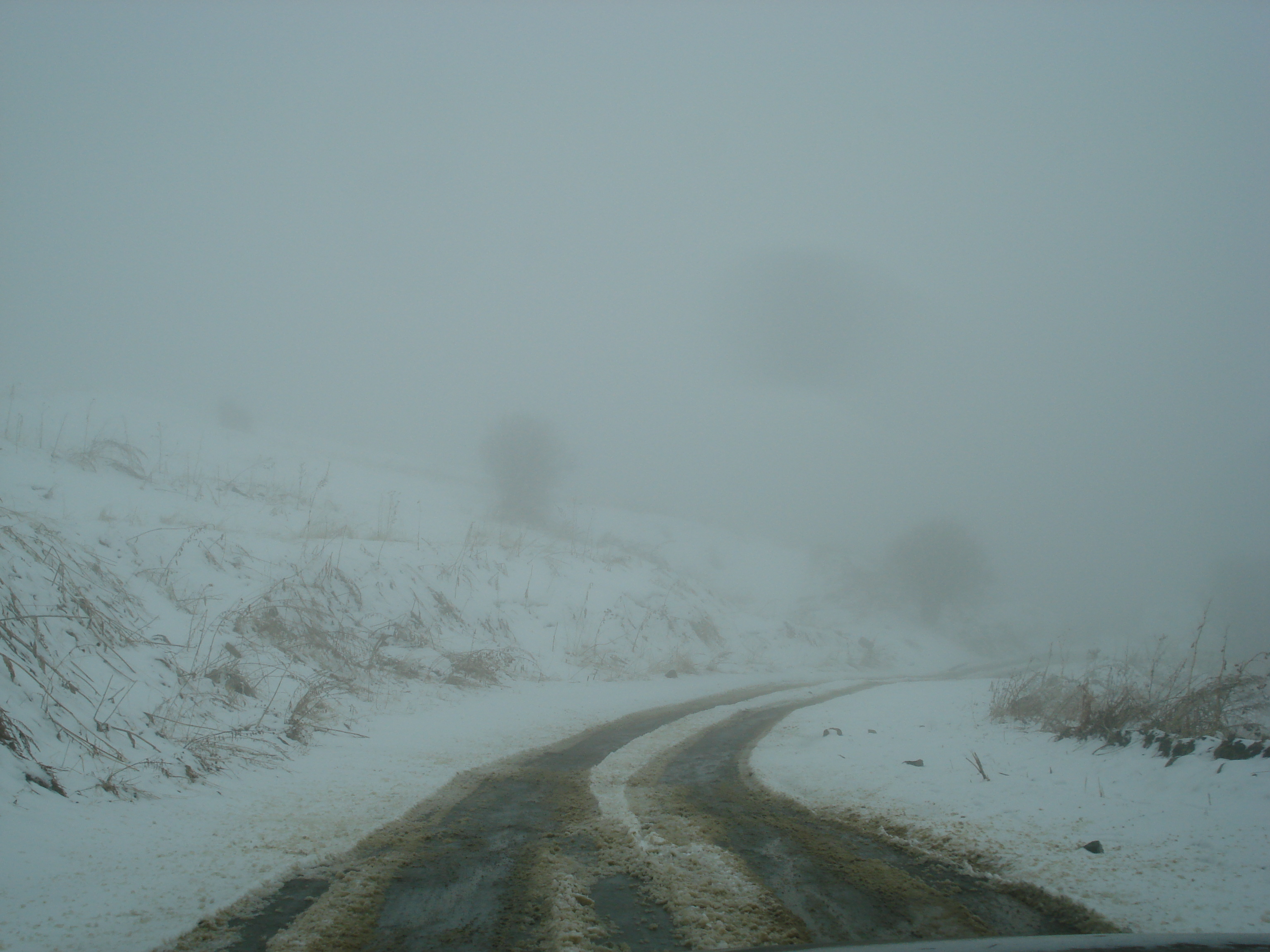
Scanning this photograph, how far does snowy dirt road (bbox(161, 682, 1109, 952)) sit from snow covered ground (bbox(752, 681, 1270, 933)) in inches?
15.6

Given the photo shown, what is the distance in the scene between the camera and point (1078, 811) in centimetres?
429

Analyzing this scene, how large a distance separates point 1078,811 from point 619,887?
3.72m

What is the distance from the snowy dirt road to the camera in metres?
2.55

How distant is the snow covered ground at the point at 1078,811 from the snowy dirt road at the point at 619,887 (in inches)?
15.6

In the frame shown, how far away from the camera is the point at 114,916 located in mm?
2549

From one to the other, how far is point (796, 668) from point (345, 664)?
19.2m

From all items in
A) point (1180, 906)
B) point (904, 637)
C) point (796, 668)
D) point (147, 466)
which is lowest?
point (904, 637)

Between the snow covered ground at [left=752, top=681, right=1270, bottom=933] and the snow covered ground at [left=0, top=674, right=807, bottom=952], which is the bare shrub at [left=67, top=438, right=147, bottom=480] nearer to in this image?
the snow covered ground at [left=0, top=674, right=807, bottom=952]

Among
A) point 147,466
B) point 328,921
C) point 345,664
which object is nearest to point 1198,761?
point 328,921

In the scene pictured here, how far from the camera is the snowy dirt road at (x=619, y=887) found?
2.55 m

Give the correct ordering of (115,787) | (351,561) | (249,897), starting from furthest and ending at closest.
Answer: (351,561)
(115,787)
(249,897)

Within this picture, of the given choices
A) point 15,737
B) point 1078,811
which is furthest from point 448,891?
point 1078,811

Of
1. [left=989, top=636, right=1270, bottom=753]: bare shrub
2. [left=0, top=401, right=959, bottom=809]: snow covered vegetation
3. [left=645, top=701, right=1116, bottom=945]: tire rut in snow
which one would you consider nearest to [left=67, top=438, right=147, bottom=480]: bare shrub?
[left=0, top=401, right=959, bottom=809]: snow covered vegetation

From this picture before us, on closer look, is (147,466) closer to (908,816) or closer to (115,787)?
(115,787)
